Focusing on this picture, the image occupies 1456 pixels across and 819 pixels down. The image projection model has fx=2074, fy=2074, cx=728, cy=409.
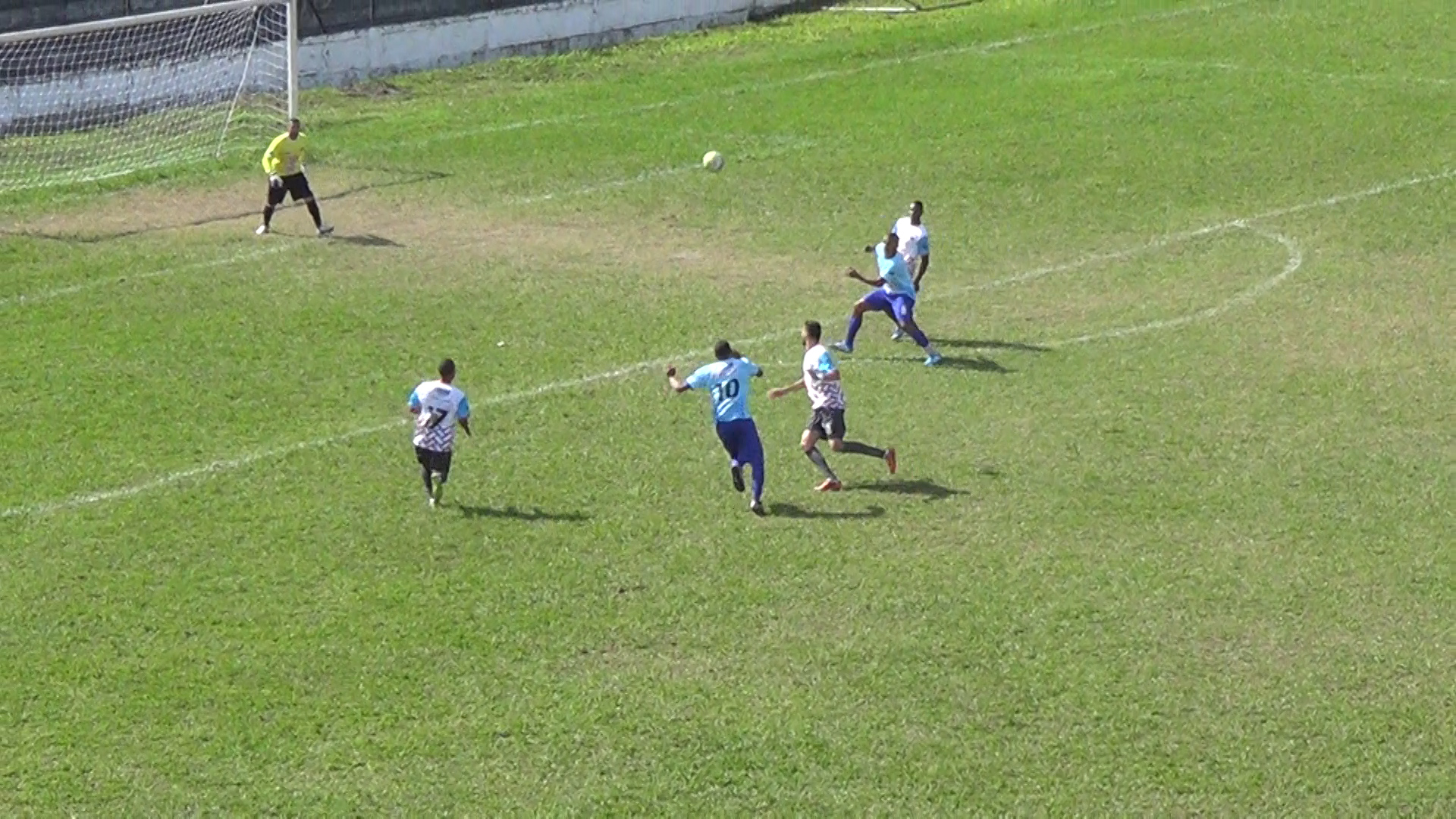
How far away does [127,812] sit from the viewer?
48.1 feet

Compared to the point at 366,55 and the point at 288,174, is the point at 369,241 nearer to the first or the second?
the point at 288,174

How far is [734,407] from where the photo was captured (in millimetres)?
19781

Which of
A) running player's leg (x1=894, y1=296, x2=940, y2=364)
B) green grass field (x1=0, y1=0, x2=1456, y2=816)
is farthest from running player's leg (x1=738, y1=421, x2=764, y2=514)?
running player's leg (x1=894, y1=296, x2=940, y2=364)

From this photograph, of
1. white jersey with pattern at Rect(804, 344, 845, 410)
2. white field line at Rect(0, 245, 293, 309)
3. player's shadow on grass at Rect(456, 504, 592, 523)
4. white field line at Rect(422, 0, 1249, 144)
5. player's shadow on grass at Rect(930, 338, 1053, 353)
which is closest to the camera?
player's shadow on grass at Rect(456, 504, 592, 523)

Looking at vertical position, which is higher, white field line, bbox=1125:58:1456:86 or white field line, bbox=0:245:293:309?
white field line, bbox=1125:58:1456:86

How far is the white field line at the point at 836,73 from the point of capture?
1416 inches

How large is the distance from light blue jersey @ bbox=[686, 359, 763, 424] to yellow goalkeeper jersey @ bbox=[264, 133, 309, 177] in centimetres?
1155

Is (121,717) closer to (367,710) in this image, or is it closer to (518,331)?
(367,710)

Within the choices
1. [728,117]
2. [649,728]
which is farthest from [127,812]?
[728,117]

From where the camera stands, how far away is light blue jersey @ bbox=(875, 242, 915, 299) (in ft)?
80.3

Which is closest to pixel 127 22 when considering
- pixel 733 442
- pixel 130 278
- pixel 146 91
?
pixel 146 91

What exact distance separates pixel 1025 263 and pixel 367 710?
598 inches

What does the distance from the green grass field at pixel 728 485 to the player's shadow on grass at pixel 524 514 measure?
6 centimetres

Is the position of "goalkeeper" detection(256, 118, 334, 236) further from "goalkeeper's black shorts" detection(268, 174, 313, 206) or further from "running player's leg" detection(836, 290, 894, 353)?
"running player's leg" detection(836, 290, 894, 353)
